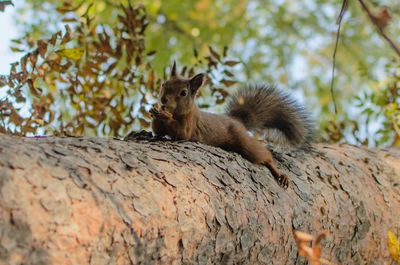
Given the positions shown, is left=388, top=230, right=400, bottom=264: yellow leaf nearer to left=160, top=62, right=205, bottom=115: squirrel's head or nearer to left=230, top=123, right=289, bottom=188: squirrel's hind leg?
left=230, top=123, right=289, bottom=188: squirrel's hind leg

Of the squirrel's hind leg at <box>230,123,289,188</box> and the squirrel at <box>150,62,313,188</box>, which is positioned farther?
the squirrel at <box>150,62,313,188</box>

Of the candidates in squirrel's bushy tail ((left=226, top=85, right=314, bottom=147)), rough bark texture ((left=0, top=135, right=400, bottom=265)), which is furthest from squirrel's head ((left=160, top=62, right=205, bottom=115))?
rough bark texture ((left=0, top=135, right=400, bottom=265))

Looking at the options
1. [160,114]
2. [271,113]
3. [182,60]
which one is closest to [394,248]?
[160,114]

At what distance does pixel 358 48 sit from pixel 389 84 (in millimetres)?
3695

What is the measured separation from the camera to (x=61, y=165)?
143 centimetres

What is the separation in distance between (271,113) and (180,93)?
1.89ft

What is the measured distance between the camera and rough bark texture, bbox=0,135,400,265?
128 centimetres

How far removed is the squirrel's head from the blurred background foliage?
5.6 inches

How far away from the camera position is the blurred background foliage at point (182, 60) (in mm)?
2887

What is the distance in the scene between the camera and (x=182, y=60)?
566 cm

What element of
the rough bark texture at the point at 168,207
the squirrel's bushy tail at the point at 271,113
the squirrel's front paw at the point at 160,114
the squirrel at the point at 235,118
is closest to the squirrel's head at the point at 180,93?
the squirrel at the point at 235,118

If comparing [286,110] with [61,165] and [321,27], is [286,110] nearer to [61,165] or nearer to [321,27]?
[61,165]

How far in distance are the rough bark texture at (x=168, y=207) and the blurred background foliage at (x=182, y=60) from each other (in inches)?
28.0

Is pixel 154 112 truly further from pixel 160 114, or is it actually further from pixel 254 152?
pixel 254 152
